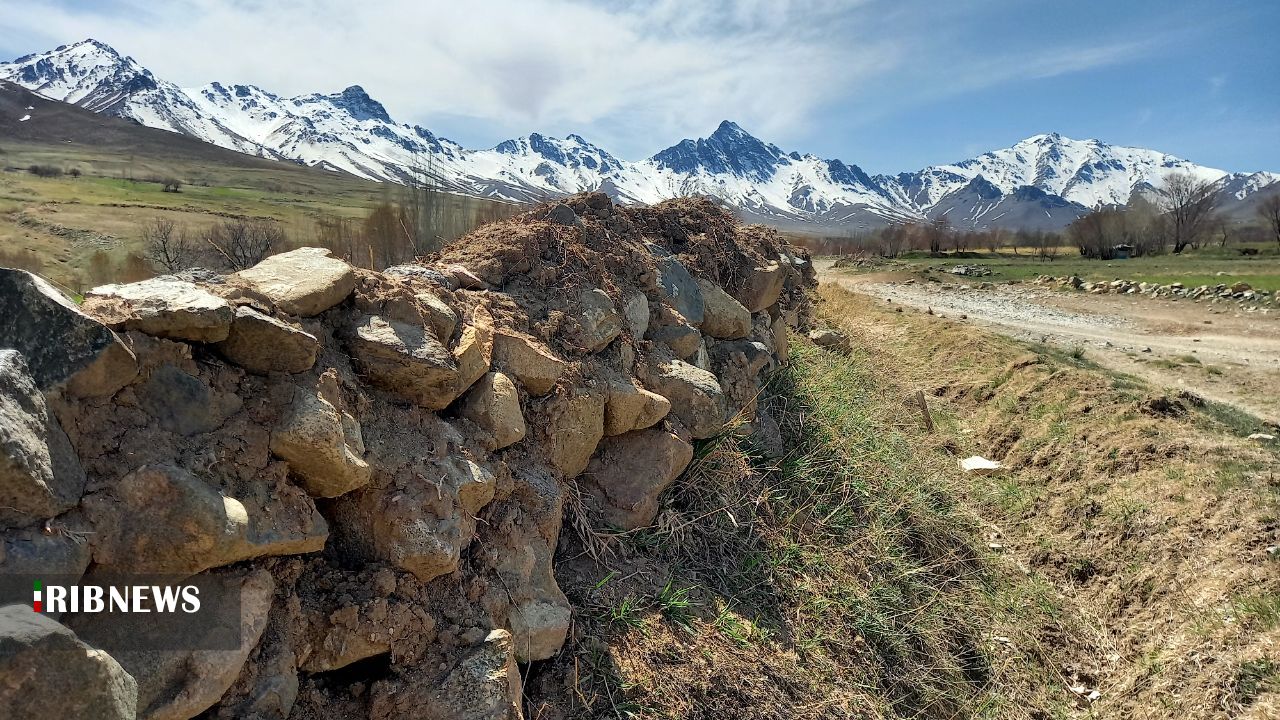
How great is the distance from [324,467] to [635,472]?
1845 mm

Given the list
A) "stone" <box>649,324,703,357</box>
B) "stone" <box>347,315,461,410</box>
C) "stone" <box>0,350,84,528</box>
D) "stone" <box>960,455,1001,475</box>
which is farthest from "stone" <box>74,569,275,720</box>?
"stone" <box>960,455,1001,475</box>

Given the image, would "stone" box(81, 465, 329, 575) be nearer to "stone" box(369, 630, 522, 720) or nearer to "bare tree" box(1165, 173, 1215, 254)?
"stone" box(369, 630, 522, 720)

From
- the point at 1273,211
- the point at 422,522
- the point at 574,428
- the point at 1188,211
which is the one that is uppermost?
the point at 1273,211

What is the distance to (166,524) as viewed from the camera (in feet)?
5.74

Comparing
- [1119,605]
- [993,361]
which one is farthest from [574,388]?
[993,361]

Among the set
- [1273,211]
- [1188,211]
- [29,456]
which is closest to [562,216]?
[29,456]

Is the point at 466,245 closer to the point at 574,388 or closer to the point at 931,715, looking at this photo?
the point at 574,388

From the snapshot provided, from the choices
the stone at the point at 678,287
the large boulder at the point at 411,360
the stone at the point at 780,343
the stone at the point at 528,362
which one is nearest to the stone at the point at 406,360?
the large boulder at the point at 411,360

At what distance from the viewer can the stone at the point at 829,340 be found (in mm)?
8227

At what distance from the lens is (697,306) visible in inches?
200

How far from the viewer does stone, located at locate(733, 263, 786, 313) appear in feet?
19.6

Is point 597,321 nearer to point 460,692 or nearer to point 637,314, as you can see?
point 637,314

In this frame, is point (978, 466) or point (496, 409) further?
point (978, 466)

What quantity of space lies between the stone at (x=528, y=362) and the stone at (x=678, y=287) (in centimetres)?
165
